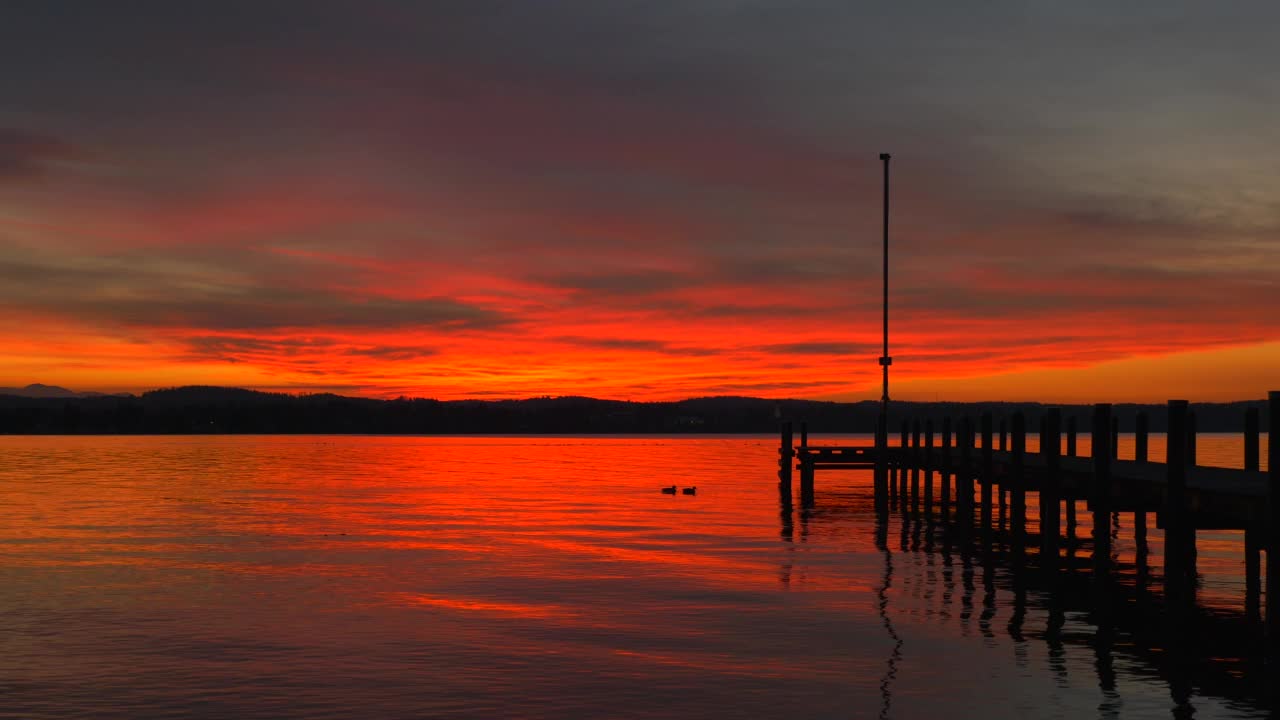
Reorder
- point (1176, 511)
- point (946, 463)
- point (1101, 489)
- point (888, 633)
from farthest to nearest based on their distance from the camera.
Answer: point (946, 463), point (1101, 489), point (888, 633), point (1176, 511)

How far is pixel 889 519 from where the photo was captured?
157 ft

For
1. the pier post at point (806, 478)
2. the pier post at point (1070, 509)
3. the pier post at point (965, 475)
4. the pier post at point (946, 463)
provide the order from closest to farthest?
the pier post at point (1070, 509) < the pier post at point (965, 475) < the pier post at point (946, 463) < the pier post at point (806, 478)

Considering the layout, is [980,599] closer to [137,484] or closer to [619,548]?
[619,548]

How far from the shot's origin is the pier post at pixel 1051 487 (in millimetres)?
30219

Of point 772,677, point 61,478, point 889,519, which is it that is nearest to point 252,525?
point 889,519

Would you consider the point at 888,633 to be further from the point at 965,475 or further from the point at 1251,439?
the point at 965,475

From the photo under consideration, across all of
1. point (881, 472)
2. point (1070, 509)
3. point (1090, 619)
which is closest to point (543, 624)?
point (1090, 619)

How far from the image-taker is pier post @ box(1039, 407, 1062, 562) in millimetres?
30219

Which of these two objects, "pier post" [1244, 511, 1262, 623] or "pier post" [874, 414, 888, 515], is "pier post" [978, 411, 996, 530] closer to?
"pier post" [874, 414, 888, 515]

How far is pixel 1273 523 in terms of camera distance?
1845 centimetres

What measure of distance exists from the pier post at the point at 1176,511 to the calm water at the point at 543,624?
1.65 m

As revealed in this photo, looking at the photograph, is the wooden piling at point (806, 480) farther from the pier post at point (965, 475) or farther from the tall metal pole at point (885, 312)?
the pier post at point (965, 475)

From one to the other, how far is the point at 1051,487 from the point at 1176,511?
8656mm

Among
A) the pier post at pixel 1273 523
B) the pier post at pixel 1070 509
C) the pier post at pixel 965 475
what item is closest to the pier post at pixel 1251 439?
the pier post at pixel 1070 509
